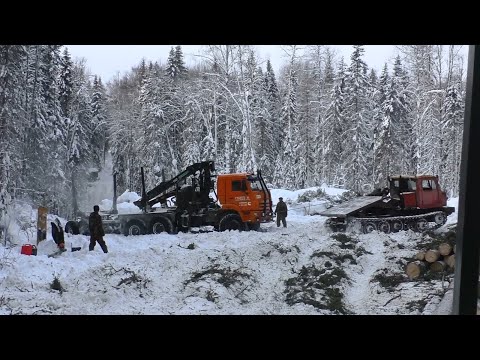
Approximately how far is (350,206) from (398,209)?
2.28 feet

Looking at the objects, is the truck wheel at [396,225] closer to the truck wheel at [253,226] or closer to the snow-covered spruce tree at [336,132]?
the snow-covered spruce tree at [336,132]

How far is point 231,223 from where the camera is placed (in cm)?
540

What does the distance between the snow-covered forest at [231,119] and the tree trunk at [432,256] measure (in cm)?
67

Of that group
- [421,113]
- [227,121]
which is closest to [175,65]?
[227,121]

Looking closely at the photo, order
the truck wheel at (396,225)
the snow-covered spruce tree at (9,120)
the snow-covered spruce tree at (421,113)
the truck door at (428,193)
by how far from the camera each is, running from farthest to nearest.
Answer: the truck wheel at (396,225), the truck door at (428,193), the snow-covered spruce tree at (421,113), the snow-covered spruce tree at (9,120)

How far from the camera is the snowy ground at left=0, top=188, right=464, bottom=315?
15.2ft

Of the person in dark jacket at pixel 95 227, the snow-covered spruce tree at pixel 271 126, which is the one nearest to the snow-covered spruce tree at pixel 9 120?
the person in dark jacket at pixel 95 227

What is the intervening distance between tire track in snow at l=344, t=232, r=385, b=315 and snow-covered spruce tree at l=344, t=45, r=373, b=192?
2.47 feet

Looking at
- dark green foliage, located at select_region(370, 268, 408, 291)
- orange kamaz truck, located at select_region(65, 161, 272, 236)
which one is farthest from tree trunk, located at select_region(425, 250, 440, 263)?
orange kamaz truck, located at select_region(65, 161, 272, 236)

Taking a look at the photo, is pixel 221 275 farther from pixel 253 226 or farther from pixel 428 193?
pixel 428 193

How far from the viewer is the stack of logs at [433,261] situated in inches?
191

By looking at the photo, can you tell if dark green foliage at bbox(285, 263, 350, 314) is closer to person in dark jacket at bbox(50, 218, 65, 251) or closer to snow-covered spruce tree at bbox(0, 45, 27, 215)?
person in dark jacket at bbox(50, 218, 65, 251)
